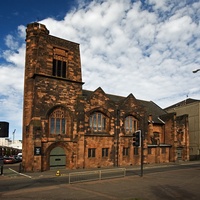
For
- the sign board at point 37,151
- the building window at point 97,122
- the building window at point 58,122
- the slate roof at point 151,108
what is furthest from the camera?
the slate roof at point 151,108

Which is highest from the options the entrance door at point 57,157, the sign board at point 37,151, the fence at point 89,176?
the sign board at point 37,151

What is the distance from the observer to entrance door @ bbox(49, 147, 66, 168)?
1072 inches

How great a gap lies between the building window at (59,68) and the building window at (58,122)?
14.0ft

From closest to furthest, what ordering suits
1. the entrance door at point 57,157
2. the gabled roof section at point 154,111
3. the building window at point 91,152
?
1. the entrance door at point 57,157
2. the building window at point 91,152
3. the gabled roof section at point 154,111

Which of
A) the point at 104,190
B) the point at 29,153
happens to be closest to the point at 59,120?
the point at 29,153

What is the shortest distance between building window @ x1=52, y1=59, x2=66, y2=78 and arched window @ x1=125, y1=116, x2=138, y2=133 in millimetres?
11597

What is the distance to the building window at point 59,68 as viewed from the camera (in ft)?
95.2

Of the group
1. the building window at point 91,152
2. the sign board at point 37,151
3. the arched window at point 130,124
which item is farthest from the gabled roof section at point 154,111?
the sign board at point 37,151

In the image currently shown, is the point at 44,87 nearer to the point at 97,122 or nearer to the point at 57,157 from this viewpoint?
the point at 57,157

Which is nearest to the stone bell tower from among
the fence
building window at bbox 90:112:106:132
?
building window at bbox 90:112:106:132

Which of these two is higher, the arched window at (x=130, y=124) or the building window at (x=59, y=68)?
the building window at (x=59, y=68)

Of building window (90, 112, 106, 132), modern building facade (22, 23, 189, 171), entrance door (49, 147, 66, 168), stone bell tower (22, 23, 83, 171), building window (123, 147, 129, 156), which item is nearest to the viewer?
stone bell tower (22, 23, 83, 171)

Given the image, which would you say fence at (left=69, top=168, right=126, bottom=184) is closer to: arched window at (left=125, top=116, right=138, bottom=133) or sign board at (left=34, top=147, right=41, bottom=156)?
sign board at (left=34, top=147, right=41, bottom=156)

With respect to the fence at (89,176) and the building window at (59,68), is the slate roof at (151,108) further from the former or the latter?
the fence at (89,176)
